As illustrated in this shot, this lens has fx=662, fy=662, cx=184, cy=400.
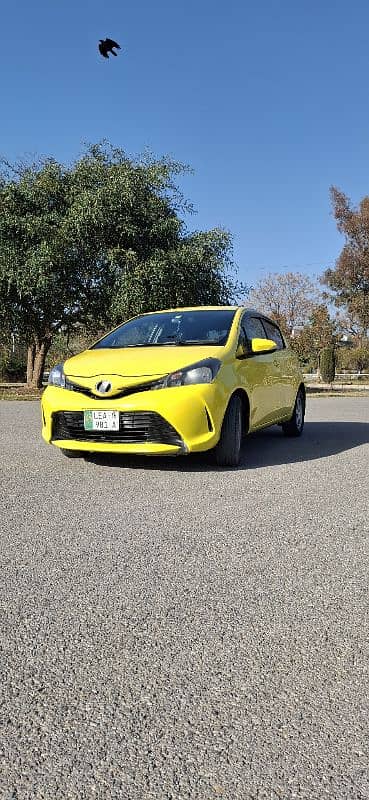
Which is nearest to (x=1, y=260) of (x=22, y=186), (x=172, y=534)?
(x=22, y=186)

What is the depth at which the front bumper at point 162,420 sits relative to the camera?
16.9ft

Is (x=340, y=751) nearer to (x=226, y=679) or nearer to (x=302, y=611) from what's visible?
(x=226, y=679)

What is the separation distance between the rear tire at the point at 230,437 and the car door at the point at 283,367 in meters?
1.73

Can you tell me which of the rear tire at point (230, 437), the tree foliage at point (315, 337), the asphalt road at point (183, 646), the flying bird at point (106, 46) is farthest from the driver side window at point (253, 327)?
the tree foliage at point (315, 337)

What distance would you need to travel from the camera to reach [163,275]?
17.9 m

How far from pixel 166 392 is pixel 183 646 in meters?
3.11

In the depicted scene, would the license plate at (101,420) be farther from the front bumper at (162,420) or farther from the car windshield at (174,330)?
the car windshield at (174,330)

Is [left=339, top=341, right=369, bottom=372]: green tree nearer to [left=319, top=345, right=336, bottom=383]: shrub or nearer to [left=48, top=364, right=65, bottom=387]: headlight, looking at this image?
[left=319, top=345, right=336, bottom=383]: shrub

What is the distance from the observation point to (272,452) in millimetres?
7023

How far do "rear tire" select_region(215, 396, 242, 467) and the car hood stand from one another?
0.47 metres

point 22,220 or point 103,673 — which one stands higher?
point 22,220

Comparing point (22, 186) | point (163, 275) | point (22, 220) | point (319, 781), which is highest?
point (22, 186)

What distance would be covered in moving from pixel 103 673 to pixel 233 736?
0.51 metres

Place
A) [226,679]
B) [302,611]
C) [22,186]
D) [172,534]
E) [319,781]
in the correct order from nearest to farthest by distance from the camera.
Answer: [319,781] → [226,679] → [302,611] → [172,534] → [22,186]
